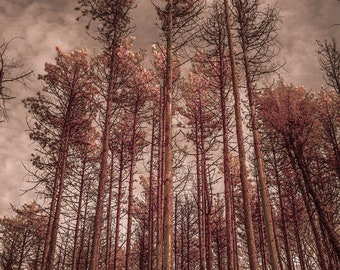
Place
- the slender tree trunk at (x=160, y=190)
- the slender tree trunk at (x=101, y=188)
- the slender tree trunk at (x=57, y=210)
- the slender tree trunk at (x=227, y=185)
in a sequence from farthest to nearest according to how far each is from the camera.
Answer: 1. the slender tree trunk at (x=160, y=190)
2. the slender tree trunk at (x=57, y=210)
3. the slender tree trunk at (x=227, y=185)
4. the slender tree trunk at (x=101, y=188)

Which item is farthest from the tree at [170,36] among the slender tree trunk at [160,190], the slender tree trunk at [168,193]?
the slender tree trunk at [160,190]

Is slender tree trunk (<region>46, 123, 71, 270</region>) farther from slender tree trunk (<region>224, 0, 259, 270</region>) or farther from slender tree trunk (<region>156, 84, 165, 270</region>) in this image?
slender tree trunk (<region>224, 0, 259, 270</region>)

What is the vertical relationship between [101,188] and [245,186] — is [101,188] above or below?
above

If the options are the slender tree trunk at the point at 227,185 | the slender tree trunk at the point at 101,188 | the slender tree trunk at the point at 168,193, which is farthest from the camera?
the slender tree trunk at the point at 227,185

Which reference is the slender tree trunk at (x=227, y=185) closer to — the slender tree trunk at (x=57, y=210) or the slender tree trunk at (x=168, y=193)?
the slender tree trunk at (x=168, y=193)

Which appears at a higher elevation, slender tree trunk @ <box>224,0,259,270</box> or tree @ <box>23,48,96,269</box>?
tree @ <box>23,48,96,269</box>

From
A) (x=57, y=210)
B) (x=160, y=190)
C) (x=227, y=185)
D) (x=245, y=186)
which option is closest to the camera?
(x=245, y=186)

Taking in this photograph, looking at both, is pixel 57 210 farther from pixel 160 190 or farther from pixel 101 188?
pixel 160 190

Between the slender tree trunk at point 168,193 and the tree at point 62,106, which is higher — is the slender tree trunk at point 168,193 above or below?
below

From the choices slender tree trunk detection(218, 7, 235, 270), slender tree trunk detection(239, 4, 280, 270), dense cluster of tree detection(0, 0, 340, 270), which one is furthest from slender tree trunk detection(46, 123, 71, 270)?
slender tree trunk detection(239, 4, 280, 270)

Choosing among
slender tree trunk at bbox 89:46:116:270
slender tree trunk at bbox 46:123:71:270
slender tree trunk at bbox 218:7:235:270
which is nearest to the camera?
slender tree trunk at bbox 89:46:116:270

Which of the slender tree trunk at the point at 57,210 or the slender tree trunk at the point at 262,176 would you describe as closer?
the slender tree trunk at the point at 262,176

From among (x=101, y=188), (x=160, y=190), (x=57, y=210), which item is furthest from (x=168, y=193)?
(x=160, y=190)

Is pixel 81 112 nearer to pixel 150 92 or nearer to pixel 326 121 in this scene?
pixel 150 92
